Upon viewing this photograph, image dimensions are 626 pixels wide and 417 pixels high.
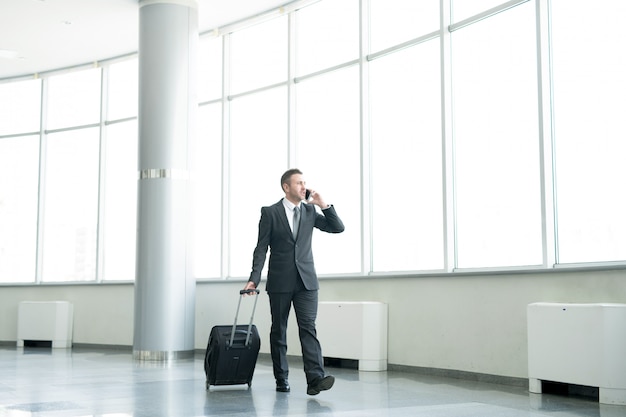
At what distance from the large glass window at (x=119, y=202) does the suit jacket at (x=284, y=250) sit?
266 inches

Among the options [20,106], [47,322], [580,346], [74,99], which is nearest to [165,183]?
[47,322]

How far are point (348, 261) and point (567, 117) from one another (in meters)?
3.42

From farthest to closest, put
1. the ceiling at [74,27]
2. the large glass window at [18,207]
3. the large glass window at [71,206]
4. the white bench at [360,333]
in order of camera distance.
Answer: the large glass window at [18,207] → the large glass window at [71,206] → the ceiling at [74,27] → the white bench at [360,333]

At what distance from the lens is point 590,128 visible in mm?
6625

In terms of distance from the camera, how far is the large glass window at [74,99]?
13.1 metres

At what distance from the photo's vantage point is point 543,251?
22.5 feet

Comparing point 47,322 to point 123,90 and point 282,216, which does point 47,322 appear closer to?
point 123,90

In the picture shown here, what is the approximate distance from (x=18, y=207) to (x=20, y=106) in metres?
1.74

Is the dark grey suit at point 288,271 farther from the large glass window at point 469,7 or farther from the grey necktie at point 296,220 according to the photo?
the large glass window at point 469,7

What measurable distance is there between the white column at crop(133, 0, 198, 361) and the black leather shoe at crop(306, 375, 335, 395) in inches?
167

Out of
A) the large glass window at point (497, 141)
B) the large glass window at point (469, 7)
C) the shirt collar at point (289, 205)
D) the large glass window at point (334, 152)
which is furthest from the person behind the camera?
the large glass window at point (334, 152)

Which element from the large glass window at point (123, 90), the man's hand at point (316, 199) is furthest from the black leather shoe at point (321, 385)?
the large glass window at point (123, 90)

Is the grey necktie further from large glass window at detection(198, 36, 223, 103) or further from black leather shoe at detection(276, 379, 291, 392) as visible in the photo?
large glass window at detection(198, 36, 223, 103)

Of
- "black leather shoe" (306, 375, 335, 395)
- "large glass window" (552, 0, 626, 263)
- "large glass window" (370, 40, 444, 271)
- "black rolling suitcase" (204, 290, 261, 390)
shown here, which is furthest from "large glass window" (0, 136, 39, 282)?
"large glass window" (552, 0, 626, 263)
